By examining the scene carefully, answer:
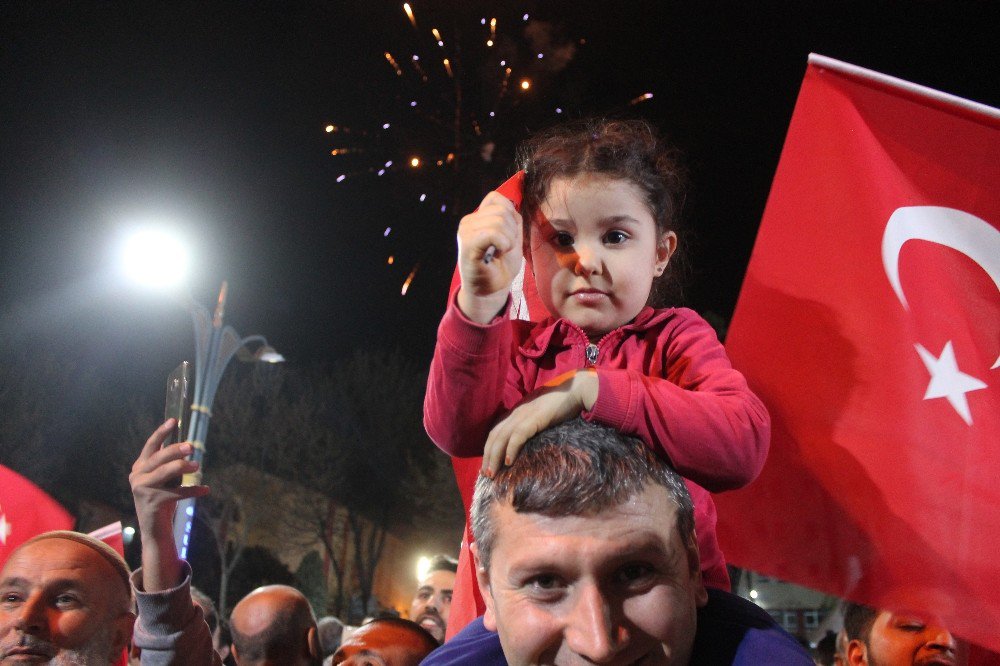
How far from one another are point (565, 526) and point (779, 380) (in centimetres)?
177

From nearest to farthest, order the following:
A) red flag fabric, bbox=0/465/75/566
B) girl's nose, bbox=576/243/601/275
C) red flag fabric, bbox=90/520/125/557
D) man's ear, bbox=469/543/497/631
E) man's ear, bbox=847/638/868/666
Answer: man's ear, bbox=469/543/497/631
girl's nose, bbox=576/243/601/275
man's ear, bbox=847/638/868/666
red flag fabric, bbox=0/465/75/566
red flag fabric, bbox=90/520/125/557

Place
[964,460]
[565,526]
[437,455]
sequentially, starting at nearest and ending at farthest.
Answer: [565,526] < [964,460] < [437,455]

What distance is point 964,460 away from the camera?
315 centimetres

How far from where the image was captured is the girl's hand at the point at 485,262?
2.05 meters

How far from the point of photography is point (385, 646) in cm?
444

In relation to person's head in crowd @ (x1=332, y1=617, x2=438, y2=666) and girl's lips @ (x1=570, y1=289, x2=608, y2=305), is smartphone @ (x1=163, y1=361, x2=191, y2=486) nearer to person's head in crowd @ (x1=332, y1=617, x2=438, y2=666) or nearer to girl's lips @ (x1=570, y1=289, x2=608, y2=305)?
girl's lips @ (x1=570, y1=289, x2=608, y2=305)

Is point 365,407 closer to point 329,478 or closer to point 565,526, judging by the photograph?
point 329,478

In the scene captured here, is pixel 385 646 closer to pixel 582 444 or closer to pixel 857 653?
pixel 857 653

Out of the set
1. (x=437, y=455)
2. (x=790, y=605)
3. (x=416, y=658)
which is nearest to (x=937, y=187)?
(x=416, y=658)

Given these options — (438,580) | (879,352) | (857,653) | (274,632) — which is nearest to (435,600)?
(438,580)

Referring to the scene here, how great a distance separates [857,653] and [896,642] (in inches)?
12.9

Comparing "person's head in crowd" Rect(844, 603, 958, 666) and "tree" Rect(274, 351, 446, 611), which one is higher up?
"person's head in crowd" Rect(844, 603, 958, 666)

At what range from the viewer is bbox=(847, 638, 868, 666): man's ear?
4281 millimetres

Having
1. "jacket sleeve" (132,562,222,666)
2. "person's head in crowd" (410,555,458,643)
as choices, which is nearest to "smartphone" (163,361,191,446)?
"jacket sleeve" (132,562,222,666)
